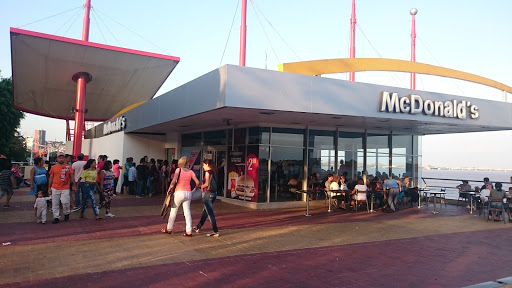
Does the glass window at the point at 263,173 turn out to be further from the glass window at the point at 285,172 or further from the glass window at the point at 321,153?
the glass window at the point at 321,153

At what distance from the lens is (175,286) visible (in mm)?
4980

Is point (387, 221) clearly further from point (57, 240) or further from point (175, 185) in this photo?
point (57, 240)

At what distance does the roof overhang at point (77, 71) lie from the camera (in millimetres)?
18109

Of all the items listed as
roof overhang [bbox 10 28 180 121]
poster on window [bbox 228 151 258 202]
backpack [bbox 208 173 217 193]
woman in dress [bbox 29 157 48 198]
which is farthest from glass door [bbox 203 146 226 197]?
roof overhang [bbox 10 28 180 121]

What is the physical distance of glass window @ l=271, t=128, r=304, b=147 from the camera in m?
13.6

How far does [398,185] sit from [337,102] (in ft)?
16.1

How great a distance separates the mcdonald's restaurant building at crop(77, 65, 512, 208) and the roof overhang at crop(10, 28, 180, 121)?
354 centimetres

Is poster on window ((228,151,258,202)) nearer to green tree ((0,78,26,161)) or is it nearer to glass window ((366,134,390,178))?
glass window ((366,134,390,178))

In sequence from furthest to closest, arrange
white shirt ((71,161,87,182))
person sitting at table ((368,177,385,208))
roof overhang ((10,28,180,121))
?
roof overhang ((10,28,180,121)) → person sitting at table ((368,177,385,208)) → white shirt ((71,161,87,182))

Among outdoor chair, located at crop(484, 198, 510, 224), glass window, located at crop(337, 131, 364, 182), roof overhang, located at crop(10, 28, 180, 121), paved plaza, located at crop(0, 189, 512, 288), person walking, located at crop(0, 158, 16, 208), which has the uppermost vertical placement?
roof overhang, located at crop(10, 28, 180, 121)

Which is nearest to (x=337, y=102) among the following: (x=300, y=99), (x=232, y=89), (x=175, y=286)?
(x=300, y=99)

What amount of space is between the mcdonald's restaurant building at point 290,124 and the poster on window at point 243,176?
0.12 ft

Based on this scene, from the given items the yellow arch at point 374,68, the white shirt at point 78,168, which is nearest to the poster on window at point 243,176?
the yellow arch at point 374,68

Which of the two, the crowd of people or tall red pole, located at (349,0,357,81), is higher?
tall red pole, located at (349,0,357,81)
